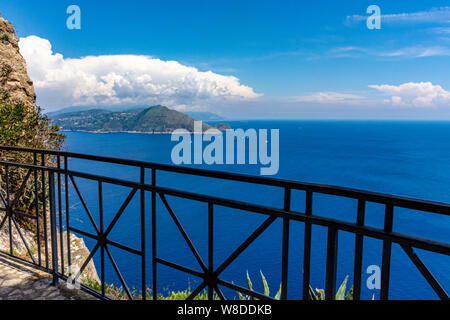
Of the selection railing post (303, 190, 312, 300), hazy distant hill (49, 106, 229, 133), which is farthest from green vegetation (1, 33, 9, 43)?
hazy distant hill (49, 106, 229, 133)

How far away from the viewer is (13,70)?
1166 centimetres

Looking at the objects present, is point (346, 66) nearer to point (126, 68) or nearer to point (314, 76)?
point (314, 76)

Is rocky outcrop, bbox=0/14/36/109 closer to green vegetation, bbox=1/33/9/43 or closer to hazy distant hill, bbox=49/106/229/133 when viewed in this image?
green vegetation, bbox=1/33/9/43

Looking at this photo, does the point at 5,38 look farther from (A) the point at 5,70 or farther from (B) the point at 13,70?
(A) the point at 5,70

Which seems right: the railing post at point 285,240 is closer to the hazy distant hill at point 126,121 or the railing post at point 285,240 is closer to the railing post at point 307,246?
the railing post at point 307,246

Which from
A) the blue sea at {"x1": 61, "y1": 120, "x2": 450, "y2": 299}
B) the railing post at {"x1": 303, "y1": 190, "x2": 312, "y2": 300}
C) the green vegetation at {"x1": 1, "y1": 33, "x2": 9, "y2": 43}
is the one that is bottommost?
the blue sea at {"x1": 61, "y1": 120, "x2": 450, "y2": 299}

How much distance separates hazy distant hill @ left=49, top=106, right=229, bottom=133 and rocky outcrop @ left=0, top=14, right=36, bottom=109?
85202 mm

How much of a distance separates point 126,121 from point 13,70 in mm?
97949

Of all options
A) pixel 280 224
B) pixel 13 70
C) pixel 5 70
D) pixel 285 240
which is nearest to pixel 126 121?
pixel 280 224

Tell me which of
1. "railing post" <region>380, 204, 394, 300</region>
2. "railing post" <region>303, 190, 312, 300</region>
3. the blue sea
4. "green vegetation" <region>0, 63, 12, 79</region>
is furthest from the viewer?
the blue sea

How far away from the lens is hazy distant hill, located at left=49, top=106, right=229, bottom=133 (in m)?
96.4

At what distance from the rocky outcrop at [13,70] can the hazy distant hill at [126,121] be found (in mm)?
85202

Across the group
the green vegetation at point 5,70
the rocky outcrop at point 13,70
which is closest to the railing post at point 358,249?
the rocky outcrop at point 13,70
